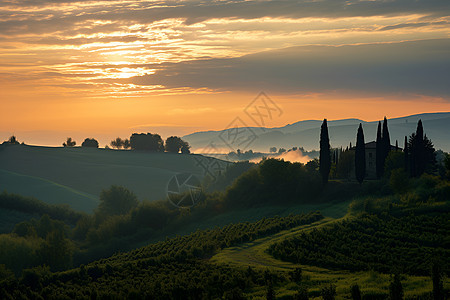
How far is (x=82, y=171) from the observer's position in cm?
15775

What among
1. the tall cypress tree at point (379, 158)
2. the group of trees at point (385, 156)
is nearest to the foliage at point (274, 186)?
the group of trees at point (385, 156)

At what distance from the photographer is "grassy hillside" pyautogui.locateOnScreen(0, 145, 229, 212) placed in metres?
131

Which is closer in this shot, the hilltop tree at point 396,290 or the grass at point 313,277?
the hilltop tree at point 396,290

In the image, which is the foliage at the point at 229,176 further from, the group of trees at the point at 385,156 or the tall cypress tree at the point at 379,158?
the tall cypress tree at the point at 379,158

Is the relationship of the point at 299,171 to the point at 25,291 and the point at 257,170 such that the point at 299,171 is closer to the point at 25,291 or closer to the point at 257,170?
the point at 257,170

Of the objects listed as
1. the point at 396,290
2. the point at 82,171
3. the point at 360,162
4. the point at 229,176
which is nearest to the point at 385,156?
the point at 360,162

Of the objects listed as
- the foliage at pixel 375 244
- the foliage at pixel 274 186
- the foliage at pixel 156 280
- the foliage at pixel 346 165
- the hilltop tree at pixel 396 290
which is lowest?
the foliage at pixel 156 280

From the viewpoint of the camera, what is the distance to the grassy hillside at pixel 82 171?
131250 mm

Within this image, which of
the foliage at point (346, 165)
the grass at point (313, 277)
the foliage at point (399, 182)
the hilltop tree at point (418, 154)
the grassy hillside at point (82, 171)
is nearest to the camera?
the grass at point (313, 277)

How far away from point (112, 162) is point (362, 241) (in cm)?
13358

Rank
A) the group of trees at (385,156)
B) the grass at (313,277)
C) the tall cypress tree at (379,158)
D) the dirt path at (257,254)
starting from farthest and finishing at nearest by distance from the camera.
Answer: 1. the tall cypress tree at (379,158)
2. the group of trees at (385,156)
3. the dirt path at (257,254)
4. the grass at (313,277)

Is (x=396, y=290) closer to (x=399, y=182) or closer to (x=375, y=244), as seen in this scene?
(x=375, y=244)

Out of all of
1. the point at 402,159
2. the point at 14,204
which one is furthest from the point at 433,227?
the point at 14,204

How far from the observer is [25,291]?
40.7 m
